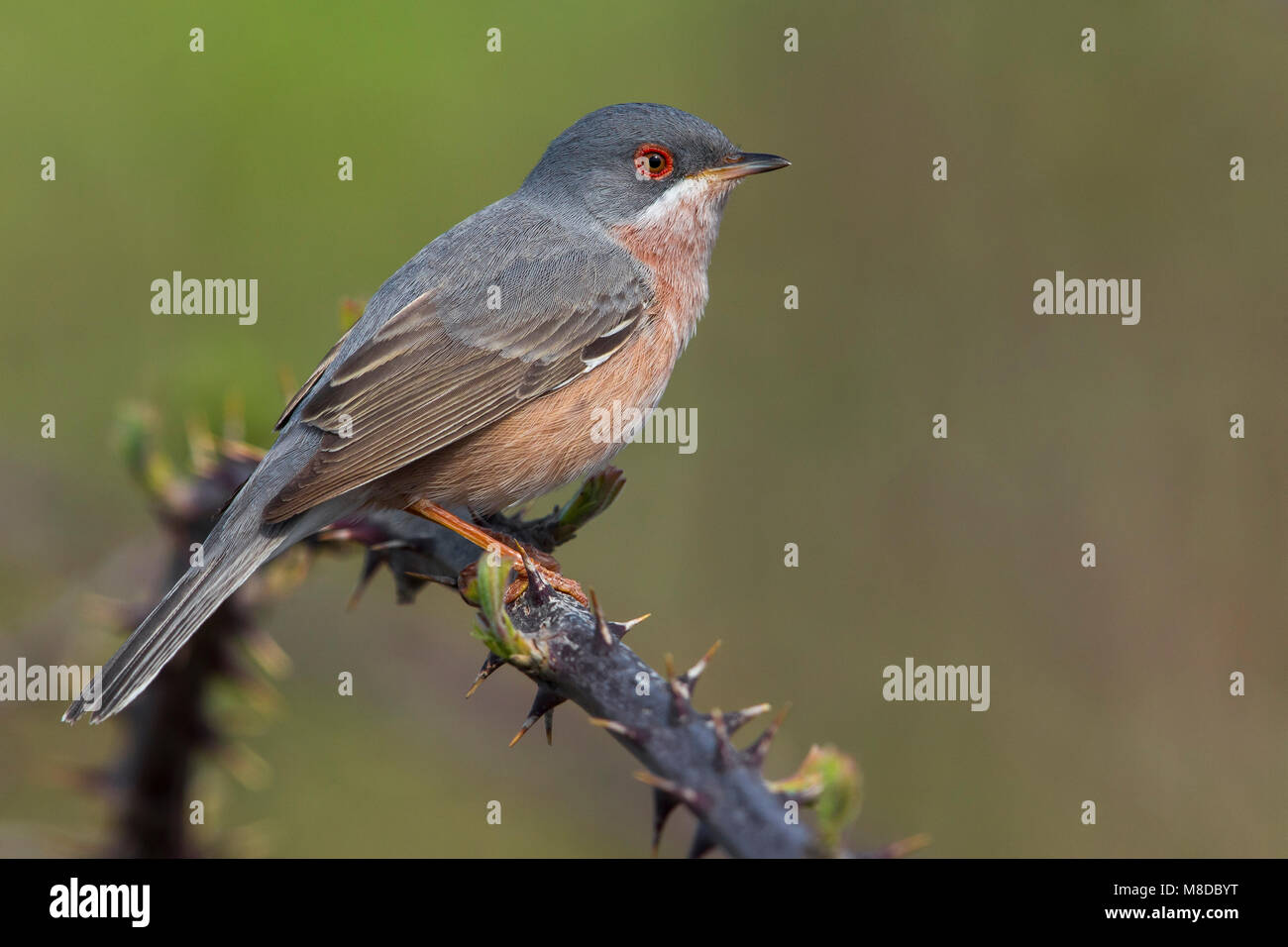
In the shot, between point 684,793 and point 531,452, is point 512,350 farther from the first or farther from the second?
point 684,793

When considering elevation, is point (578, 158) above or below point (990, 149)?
below

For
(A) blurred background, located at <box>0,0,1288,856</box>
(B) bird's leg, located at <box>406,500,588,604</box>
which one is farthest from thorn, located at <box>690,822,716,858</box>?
(A) blurred background, located at <box>0,0,1288,856</box>

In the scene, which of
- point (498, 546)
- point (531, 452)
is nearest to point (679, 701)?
point (498, 546)

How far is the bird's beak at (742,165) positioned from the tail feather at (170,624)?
269cm

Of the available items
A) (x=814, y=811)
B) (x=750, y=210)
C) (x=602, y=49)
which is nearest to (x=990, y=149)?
(x=750, y=210)

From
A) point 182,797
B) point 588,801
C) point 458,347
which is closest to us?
point 182,797

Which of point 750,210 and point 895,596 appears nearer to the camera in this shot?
point 895,596

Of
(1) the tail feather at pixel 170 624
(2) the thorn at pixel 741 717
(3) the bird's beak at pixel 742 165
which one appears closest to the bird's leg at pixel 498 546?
(1) the tail feather at pixel 170 624

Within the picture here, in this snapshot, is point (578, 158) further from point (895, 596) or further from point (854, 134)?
point (895, 596)

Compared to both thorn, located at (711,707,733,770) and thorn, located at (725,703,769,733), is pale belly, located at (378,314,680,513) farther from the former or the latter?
thorn, located at (711,707,733,770)

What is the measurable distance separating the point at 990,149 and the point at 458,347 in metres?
3.75

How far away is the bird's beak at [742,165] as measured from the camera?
5.18 metres

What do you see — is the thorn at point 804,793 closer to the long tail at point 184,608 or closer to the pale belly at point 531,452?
the long tail at point 184,608

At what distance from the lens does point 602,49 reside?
6.74m
